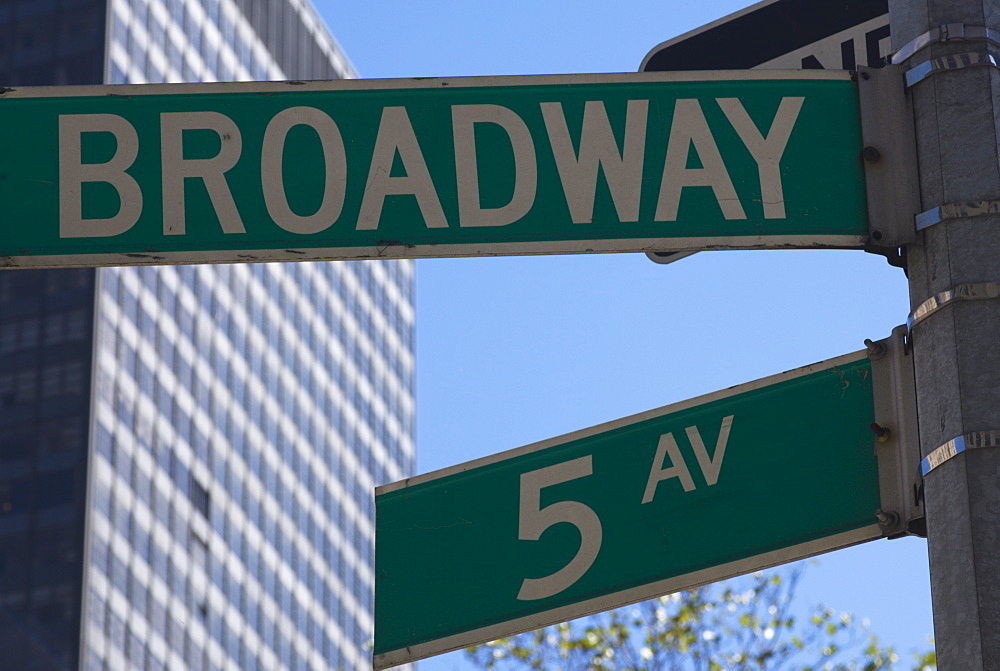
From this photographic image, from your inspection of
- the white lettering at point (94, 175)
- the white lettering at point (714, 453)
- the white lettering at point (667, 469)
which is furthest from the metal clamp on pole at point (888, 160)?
the white lettering at point (94, 175)

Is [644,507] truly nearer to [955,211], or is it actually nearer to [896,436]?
[896,436]

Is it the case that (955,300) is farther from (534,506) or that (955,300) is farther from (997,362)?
(534,506)

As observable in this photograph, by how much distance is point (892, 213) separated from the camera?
297cm

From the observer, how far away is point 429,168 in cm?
321

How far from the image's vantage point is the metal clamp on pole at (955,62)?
297cm

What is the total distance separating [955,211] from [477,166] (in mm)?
950

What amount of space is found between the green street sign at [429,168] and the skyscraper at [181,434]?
62.4 meters

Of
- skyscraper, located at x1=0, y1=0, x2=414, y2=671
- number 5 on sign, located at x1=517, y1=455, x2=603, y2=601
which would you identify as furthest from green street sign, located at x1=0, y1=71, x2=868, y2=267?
skyscraper, located at x1=0, y1=0, x2=414, y2=671

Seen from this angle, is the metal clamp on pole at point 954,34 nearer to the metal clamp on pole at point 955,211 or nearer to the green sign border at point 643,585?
the metal clamp on pole at point 955,211

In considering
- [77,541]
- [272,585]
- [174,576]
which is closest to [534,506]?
[77,541]

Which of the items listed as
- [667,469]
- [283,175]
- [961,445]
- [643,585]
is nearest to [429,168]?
[283,175]

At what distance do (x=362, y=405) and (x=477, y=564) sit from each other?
93288 mm

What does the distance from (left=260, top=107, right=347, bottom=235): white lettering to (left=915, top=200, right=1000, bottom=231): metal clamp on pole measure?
1.14 metres

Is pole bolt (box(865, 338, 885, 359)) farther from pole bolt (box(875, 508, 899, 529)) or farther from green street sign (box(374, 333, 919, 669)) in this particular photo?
pole bolt (box(875, 508, 899, 529))
